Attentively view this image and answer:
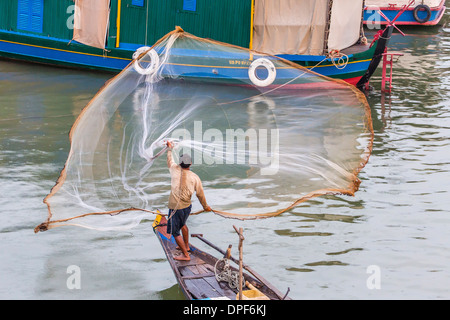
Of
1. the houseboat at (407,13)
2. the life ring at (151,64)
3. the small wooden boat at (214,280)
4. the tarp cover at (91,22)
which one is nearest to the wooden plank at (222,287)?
the small wooden boat at (214,280)

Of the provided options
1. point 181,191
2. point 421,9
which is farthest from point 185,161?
point 421,9

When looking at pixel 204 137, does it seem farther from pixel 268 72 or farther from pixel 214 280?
pixel 214 280

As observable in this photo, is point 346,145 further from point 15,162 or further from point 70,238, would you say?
point 15,162

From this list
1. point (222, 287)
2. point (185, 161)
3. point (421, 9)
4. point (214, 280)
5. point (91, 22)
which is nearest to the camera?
point (222, 287)

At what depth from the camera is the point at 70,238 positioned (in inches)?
521

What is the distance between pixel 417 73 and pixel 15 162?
17.9m

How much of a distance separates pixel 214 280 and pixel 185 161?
2.01m

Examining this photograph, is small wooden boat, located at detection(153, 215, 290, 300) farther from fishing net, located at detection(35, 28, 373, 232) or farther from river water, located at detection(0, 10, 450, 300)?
fishing net, located at detection(35, 28, 373, 232)

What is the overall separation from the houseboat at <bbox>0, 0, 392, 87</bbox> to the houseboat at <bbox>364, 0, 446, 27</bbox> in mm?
11416

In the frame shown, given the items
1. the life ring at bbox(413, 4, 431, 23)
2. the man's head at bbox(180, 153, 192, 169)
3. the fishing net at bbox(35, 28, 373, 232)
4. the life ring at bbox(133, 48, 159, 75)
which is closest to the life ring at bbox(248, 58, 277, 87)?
the fishing net at bbox(35, 28, 373, 232)

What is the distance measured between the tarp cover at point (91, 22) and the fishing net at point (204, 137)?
13992 mm

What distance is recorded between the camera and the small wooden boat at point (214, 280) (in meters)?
9.97

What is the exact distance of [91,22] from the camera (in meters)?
25.2

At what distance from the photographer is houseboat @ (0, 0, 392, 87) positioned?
77.8ft
